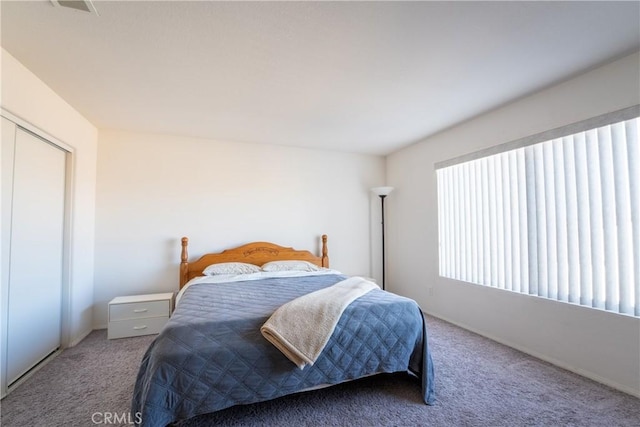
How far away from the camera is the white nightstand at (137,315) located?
9.30 ft

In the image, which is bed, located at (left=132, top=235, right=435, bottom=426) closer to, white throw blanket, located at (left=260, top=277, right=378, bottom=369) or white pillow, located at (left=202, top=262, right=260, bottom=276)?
white throw blanket, located at (left=260, top=277, right=378, bottom=369)

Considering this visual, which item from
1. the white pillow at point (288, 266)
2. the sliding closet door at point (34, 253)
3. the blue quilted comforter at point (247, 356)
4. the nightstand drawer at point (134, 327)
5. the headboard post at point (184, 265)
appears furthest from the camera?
the white pillow at point (288, 266)

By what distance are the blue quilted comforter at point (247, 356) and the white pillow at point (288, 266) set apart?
123 centimetres

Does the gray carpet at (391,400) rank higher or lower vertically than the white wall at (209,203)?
lower

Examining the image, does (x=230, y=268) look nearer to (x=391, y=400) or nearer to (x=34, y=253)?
(x=34, y=253)

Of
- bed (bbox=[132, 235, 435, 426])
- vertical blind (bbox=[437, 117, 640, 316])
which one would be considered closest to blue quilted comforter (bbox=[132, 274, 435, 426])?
bed (bbox=[132, 235, 435, 426])

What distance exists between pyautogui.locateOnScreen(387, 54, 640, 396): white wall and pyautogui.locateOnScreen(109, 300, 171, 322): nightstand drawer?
3.21 m

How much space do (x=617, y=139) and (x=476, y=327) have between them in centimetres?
212

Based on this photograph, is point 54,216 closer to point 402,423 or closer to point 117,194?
point 117,194

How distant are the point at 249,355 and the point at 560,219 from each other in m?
2.71

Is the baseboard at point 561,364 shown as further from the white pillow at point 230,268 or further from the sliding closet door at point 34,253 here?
the sliding closet door at point 34,253

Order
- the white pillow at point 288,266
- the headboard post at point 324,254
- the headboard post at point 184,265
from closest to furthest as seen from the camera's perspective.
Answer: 1. the headboard post at point 184,265
2. the white pillow at point 288,266
3. the headboard post at point 324,254

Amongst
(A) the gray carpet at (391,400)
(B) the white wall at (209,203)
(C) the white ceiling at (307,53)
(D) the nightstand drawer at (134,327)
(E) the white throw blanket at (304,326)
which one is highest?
(C) the white ceiling at (307,53)

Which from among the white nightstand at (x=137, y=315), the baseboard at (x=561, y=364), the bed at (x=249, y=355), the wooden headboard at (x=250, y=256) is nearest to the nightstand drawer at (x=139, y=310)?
the white nightstand at (x=137, y=315)
